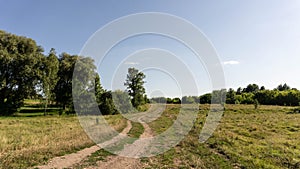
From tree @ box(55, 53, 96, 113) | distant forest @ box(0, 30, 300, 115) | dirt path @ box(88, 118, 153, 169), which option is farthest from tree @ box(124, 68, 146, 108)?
dirt path @ box(88, 118, 153, 169)

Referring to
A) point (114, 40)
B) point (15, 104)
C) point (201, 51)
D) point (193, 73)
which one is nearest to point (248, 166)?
point (201, 51)

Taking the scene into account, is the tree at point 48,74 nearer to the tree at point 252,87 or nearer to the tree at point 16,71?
the tree at point 16,71

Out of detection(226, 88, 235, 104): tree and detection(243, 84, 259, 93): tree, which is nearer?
detection(226, 88, 235, 104): tree

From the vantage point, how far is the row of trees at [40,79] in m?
40.8

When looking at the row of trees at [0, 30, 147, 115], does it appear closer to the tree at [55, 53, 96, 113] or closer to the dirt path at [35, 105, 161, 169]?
the tree at [55, 53, 96, 113]

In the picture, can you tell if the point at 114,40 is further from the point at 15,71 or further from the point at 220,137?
the point at 15,71

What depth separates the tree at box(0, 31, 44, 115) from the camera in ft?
131

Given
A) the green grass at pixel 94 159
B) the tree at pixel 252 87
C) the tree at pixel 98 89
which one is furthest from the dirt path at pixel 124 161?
the tree at pixel 252 87

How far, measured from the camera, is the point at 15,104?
42625 mm

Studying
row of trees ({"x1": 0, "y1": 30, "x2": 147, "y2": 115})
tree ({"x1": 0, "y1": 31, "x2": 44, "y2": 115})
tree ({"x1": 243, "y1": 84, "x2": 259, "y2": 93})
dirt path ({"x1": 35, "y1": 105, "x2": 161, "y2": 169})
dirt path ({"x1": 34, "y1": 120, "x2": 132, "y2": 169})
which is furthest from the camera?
tree ({"x1": 243, "y1": 84, "x2": 259, "y2": 93})

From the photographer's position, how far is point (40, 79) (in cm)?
4403

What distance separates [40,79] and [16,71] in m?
4.53

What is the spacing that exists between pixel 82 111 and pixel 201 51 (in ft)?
129

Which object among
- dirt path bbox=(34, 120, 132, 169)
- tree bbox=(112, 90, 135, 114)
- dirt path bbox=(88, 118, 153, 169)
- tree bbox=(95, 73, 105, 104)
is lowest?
dirt path bbox=(88, 118, 153, 169)
